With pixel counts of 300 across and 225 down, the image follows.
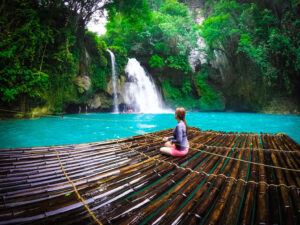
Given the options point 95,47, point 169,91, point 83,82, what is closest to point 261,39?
point 169,91

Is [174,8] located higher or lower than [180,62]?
higher

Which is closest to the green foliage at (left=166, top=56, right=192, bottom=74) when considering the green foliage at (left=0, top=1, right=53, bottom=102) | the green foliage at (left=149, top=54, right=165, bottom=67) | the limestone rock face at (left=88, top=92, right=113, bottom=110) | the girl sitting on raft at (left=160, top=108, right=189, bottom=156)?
the green foliage at (left=149, top=54, right=165, bottom=67)

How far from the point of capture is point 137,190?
1.69 m

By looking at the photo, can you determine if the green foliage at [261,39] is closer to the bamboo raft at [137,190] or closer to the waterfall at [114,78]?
the waterfall at [114,78]

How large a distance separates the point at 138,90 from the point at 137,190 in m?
16.2

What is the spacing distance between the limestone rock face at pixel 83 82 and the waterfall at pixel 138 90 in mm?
4348

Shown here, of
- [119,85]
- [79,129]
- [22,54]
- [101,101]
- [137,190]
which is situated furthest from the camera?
[119,85]

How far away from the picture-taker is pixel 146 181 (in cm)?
185

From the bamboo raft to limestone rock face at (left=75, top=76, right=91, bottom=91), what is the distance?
1128cm

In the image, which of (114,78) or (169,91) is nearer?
(114,78)

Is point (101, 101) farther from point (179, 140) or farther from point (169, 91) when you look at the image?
point (179, 140)

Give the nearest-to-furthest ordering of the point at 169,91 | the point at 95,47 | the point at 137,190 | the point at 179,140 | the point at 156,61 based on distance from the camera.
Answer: the point at 137,190, the point at 179,140, the point at 95,47, the point at 156,61, the point at 169,91

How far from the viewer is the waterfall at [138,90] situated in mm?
17109

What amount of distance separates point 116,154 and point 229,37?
1962 centimetres
